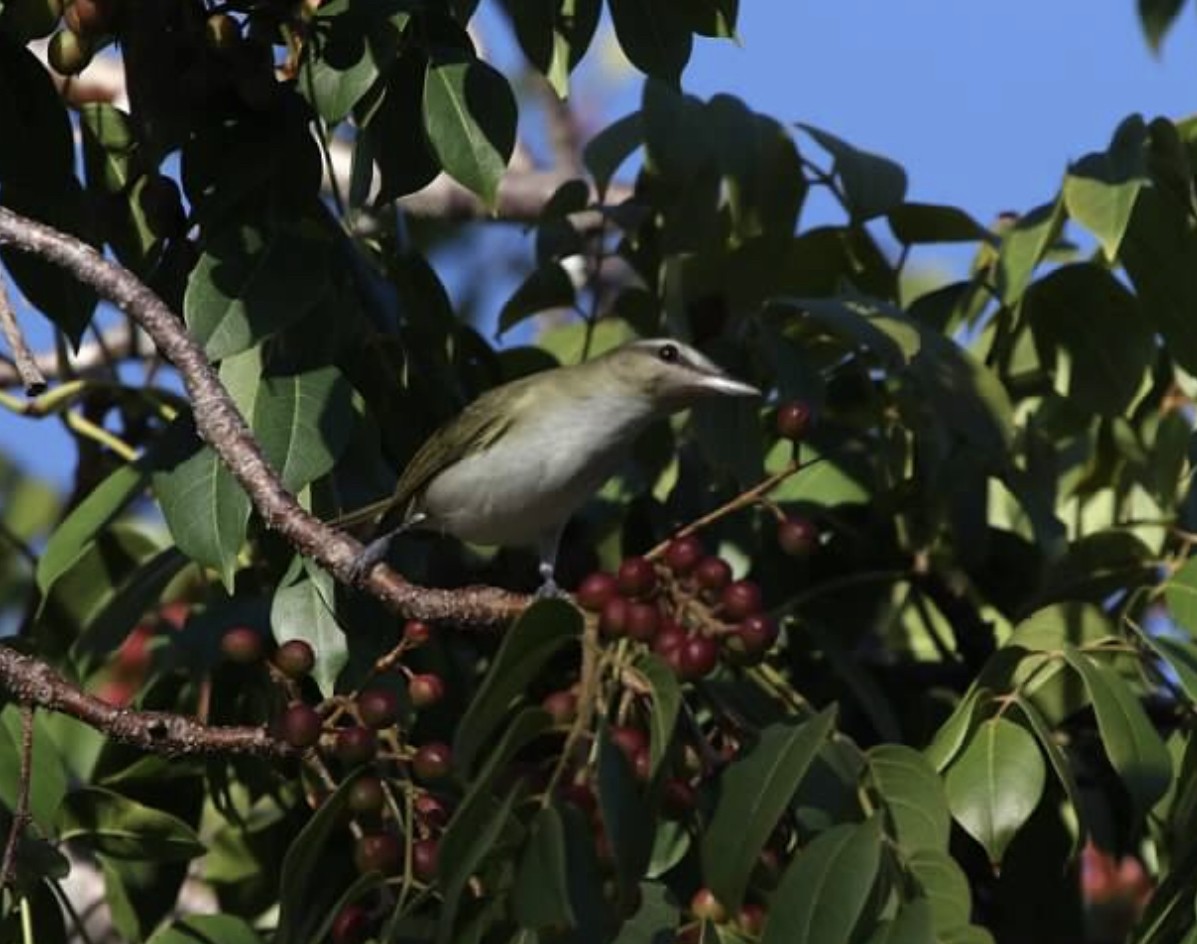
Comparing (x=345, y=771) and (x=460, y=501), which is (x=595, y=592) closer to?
(x=345, y=771)

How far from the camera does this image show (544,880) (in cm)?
288

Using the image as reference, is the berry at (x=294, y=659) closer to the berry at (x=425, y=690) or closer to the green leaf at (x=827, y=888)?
the berry at (x=425, y=690)

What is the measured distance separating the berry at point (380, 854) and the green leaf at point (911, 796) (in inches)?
23.8

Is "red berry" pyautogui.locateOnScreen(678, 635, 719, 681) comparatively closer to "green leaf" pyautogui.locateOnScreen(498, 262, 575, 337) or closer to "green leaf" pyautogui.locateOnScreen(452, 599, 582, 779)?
"green leaf" pyautogui.locateOnScreen(452, 599, 582, 779)

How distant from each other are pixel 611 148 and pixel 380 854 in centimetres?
176

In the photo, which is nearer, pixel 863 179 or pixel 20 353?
pixel 20 353

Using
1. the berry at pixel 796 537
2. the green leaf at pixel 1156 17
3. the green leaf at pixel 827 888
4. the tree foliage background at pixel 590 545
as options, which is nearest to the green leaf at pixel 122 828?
the tree foliage background at pixel 590 545

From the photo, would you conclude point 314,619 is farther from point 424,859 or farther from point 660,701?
point 660,701

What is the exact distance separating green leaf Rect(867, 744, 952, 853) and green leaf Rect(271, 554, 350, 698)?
2.62 feet

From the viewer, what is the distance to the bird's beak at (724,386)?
4359 millimetres

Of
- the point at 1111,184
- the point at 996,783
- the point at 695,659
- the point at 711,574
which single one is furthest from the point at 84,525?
the point at 1111,184

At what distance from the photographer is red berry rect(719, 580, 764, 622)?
333 cm

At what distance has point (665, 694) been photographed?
3004mm

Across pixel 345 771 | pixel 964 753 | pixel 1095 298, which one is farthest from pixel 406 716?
pixel 1095 298
